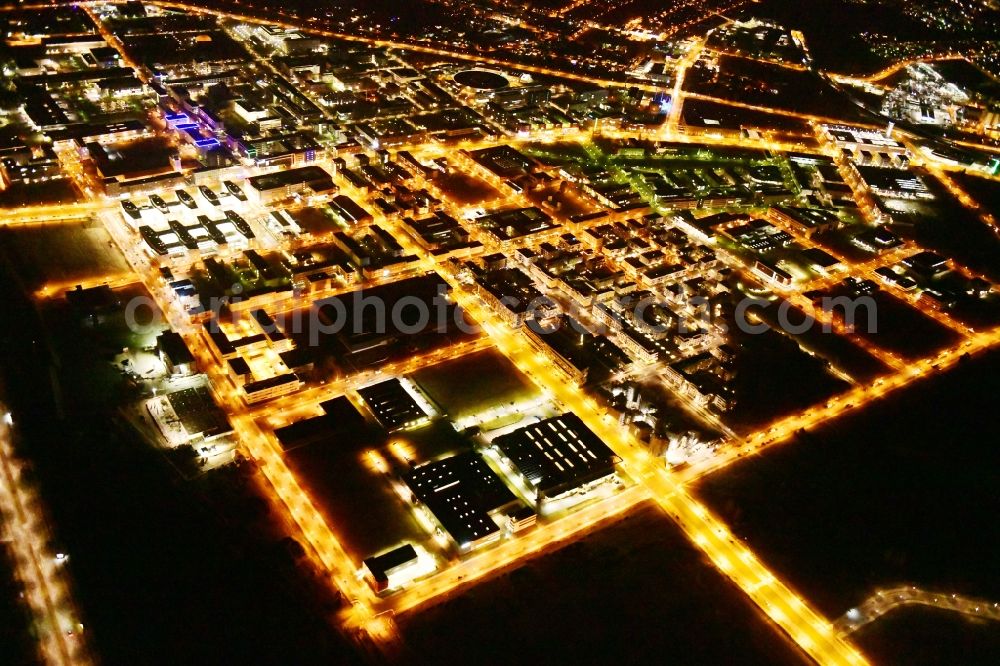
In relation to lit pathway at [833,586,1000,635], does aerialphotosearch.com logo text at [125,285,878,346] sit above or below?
above

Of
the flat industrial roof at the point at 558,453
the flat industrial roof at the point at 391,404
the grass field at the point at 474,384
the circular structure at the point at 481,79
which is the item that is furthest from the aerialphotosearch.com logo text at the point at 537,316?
the circular structure at the point at 481,79

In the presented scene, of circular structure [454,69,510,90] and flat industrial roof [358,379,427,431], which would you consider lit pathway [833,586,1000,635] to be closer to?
flat industrial roof [358,379,427,431]

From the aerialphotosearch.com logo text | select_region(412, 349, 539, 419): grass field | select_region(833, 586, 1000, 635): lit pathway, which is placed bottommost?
Answer: select_region(833, 586, 1000, 635): lit pathway

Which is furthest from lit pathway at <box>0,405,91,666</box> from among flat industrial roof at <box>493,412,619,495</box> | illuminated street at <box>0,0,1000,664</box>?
flat industrial roof at <box>493,412,619,495</box>

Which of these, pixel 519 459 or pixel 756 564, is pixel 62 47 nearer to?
pixel 519 459

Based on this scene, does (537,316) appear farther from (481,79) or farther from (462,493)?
(481,79)

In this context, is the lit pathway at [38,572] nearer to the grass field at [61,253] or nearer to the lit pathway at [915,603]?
the grass field at [61,253]

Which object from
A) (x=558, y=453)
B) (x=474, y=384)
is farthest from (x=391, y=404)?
(x=558, y=453)

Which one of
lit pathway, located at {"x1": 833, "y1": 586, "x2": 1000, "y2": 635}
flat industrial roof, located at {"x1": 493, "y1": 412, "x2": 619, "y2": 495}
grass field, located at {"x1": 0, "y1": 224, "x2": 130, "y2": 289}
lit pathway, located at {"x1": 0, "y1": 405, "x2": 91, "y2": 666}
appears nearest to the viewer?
lit pathway, located at {"x1": 0, "y1": 405, "x2": 91, "y2": 666}

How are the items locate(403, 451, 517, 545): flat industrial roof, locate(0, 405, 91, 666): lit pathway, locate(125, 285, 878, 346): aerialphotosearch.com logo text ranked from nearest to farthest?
locate(0, 405, 91, 666): lit pathway, locate(403, 451, 517, 545): flat industrial roof, locate(125, 285, 878, 346): aerialphotosearch.com logo text
